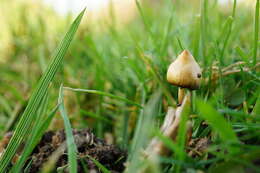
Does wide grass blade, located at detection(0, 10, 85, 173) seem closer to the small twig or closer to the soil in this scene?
the soil

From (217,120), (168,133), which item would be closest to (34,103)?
(168,133)

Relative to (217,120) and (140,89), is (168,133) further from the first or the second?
(140,89)

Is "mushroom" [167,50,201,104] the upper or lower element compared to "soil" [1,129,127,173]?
upper

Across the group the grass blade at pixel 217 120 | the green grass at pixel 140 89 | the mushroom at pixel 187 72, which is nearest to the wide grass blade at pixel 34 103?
the green grass at pixel 140 89

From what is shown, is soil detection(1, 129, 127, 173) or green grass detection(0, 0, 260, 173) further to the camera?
soil detection(1, 129, 127, 173)

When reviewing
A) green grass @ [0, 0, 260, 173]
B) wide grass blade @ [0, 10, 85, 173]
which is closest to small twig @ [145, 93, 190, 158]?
green grass @ [0, 0, 260, 173]

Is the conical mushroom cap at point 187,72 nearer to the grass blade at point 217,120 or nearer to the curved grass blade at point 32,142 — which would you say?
the grass blade at point 217,120
